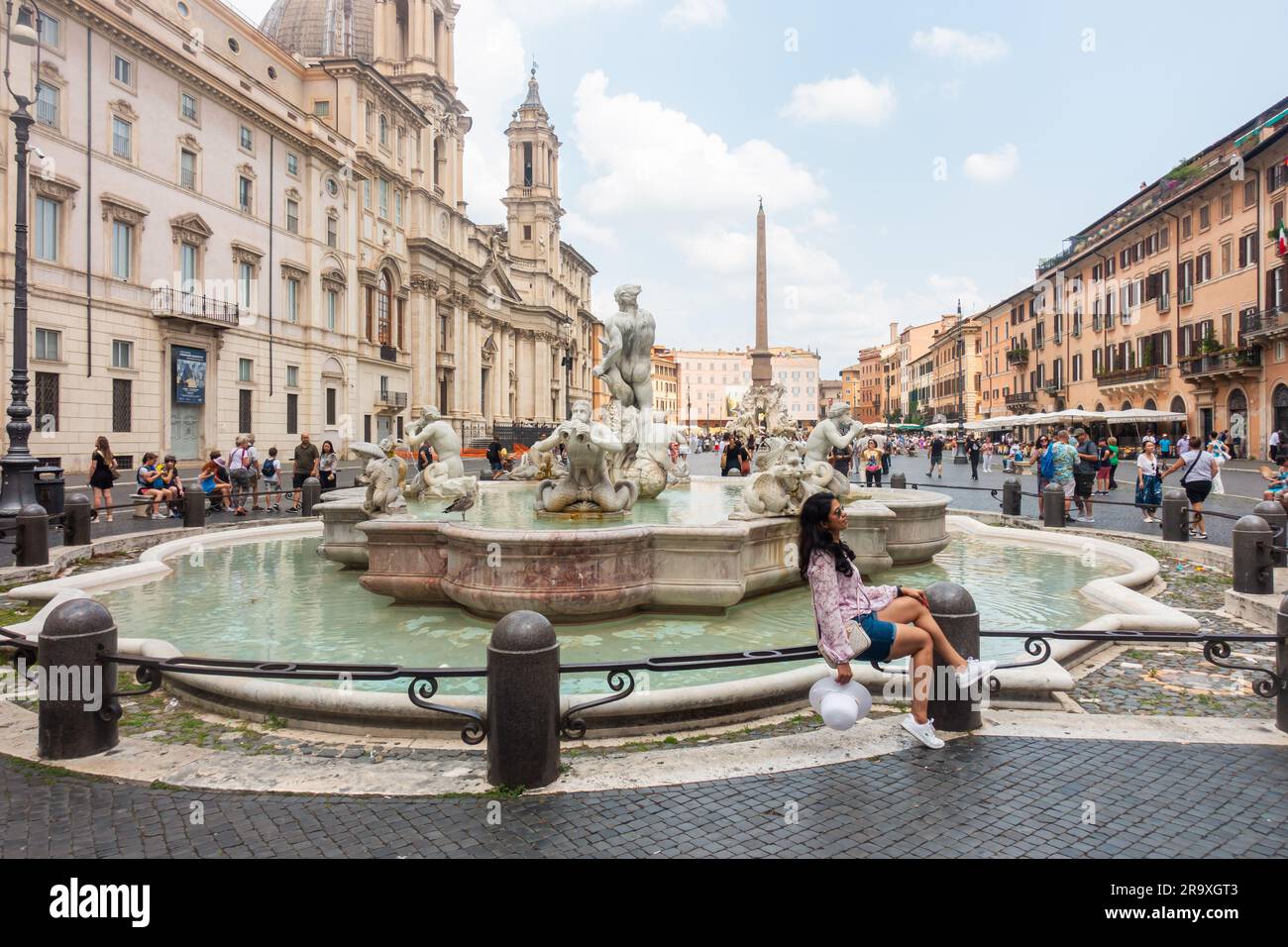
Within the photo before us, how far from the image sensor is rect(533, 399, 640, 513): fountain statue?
27.3ft

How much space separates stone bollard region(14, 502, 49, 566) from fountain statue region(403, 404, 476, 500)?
4183 millimetres

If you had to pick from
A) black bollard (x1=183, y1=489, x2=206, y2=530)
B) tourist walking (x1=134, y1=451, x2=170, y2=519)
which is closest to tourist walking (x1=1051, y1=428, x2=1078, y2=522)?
black bollard (x1=183, y1=489, x2=206, y2=530)

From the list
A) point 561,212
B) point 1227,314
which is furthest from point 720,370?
point 1227,314

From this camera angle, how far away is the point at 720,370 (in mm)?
139250

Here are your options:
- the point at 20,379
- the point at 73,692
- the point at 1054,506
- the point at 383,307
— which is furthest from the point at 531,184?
the point at 73,692

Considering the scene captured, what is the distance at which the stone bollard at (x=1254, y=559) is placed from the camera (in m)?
7.33

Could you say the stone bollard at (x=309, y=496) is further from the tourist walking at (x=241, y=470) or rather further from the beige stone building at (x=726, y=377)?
the beige stone building at (x=726, y=377)

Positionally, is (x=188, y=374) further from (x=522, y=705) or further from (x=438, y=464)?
(x=522, y=705)

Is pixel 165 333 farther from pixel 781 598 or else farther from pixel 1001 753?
pixel 1001 753

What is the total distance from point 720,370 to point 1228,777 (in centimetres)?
13728

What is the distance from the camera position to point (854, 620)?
408 cm

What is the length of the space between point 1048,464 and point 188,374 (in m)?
28.8

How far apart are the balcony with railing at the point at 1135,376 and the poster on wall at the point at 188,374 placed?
→ 43.1 meters

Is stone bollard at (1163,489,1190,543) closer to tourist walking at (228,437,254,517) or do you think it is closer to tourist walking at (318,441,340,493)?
tourist walking at (318,441,340,493)
